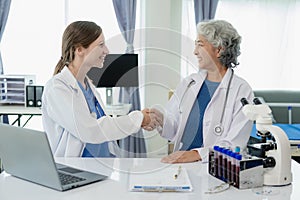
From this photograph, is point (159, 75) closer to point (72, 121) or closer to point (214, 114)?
point (214, 114)

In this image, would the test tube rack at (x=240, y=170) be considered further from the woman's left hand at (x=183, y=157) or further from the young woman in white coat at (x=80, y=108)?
the young woman in white coat at (x=80, y=108)

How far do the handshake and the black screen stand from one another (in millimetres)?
163

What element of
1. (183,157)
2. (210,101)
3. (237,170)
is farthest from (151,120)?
(237,170)

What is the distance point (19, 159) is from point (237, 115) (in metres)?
1.04

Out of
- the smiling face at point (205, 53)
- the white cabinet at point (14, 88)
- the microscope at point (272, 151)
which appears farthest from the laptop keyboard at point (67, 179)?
the white cabinet at point (14, 88)

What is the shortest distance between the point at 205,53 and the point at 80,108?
85 cm

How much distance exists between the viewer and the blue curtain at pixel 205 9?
455 centimetres

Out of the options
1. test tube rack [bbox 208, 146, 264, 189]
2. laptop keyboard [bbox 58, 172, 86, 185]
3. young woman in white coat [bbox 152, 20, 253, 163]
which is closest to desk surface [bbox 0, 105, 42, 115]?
young woman in white coat [bbox 152, 20, 253, 163]

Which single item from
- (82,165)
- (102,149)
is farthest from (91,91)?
(82,165)

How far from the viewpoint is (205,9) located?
15.0 feet

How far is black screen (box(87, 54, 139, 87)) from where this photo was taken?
1.98 metres

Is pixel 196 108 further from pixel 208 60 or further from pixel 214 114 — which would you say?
pixel 208 60

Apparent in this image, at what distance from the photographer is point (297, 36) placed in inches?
184

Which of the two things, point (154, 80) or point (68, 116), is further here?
point (154, 80)
